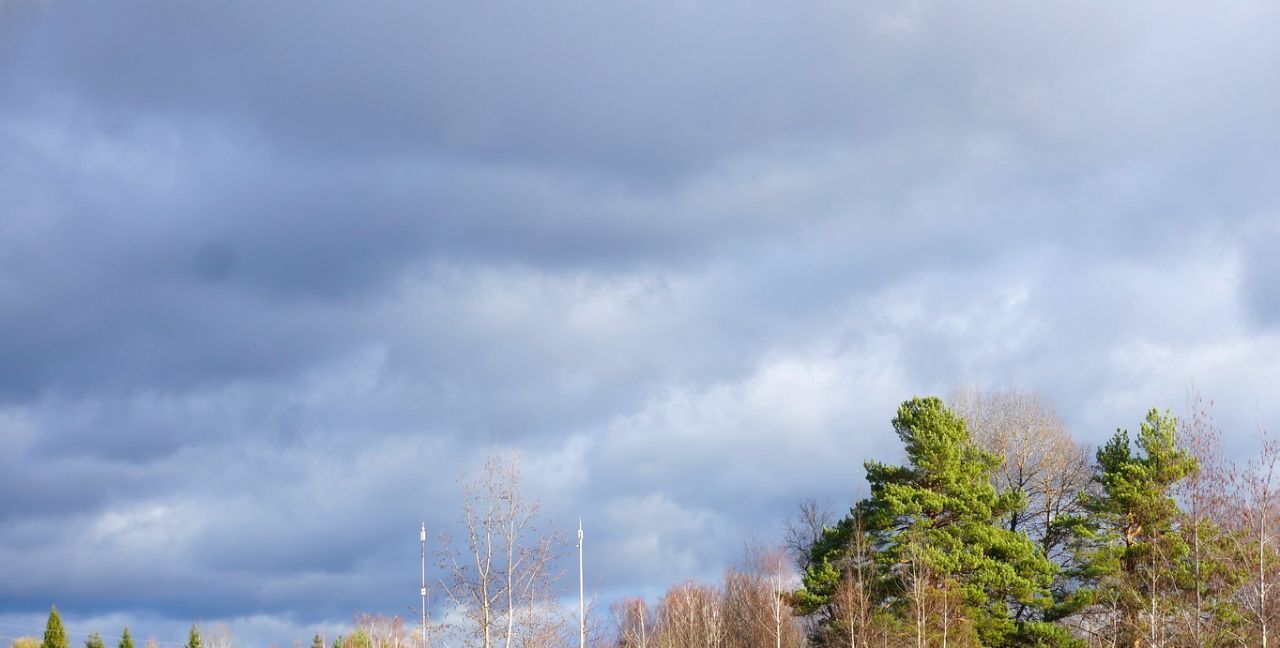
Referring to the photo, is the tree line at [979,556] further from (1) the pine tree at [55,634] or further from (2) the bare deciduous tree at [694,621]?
(1) the pine tree at [55,634]

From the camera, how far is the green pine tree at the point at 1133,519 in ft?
166

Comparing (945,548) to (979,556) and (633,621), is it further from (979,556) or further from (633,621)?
(633,621)

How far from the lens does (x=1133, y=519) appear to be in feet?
176

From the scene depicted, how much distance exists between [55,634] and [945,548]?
56993 mm

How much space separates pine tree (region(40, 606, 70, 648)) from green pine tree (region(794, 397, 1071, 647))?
5018 cm

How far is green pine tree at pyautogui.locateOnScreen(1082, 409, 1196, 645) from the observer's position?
5053 cm

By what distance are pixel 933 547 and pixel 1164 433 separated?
1068 cm

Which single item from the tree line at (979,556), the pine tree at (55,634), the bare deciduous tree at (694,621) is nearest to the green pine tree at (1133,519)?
the tree line at (979,556)

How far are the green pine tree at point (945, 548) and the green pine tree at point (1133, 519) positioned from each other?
2307 mm

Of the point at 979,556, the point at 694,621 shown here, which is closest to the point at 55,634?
the point at 694,621

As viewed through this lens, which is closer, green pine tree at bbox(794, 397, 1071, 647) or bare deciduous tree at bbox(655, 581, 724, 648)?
green pine tree at bbox(794, 397, 1071, 647)

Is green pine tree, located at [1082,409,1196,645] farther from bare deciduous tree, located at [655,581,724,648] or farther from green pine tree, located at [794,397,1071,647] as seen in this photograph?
bare deciduous tree, located at [655,581,724,648]

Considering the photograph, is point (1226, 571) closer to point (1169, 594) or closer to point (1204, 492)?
point (1204, 492)

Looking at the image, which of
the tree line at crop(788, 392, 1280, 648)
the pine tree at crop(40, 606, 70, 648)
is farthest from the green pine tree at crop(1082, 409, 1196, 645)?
the pine tree at crop(40, 606, 70, 648)
